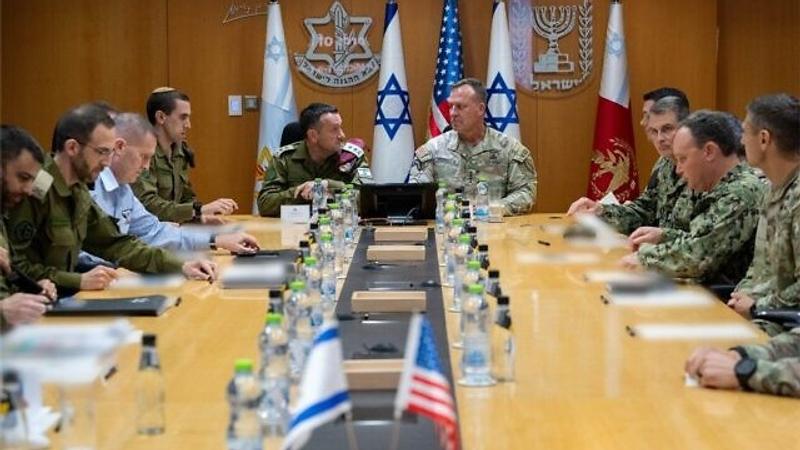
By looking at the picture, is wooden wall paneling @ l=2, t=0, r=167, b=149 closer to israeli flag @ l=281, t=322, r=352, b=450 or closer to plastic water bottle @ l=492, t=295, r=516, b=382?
plastic water bottle @ l=492, t=295, r=516, b=382

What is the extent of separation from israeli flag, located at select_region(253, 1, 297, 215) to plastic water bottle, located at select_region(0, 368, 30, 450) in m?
5.71

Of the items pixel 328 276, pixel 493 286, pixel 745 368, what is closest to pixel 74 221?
pixel 328 276

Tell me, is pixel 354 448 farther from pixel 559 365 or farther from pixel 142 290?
pixel 142 290

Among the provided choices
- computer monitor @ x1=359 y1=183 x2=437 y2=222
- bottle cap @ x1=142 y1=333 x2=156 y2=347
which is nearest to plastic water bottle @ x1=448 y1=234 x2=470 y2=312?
bottle cap @ x1=142 y1=333 x2=156 y2=347

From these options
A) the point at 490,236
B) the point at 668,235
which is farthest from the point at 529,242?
the point at 668,235

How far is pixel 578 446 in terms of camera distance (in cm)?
204

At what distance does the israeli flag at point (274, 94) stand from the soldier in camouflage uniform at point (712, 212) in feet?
12.8

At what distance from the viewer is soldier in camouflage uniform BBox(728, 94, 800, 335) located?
138 inches

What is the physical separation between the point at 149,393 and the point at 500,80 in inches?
224

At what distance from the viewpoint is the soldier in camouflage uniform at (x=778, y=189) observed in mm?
3508

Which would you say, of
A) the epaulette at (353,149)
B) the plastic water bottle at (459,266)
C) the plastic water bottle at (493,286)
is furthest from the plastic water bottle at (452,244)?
the epaulette at (353,149)

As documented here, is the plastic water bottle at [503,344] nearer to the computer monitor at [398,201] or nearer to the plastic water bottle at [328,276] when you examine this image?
the plastic water bottle at [328,276]

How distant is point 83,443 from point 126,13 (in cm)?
652

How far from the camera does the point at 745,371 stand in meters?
2.39
